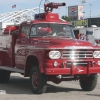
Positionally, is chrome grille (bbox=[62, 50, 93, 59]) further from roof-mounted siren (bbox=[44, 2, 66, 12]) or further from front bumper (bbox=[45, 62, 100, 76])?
roof-mounted siren (bbox=[44, 2, 66, 12])

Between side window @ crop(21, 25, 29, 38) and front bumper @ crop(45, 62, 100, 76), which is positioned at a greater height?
side window @ crop(21, 25, 29, 38)

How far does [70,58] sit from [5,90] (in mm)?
2707

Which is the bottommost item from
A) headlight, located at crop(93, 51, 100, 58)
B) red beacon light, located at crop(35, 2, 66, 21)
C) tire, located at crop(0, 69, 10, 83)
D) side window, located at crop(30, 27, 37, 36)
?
tire, located at crop(0, 69, 10, 83)

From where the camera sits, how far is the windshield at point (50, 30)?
11172 millimetres

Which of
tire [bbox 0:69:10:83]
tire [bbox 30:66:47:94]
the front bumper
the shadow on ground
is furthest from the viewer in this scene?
tire [bbox 0:69:10:83]

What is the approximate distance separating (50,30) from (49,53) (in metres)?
1.88

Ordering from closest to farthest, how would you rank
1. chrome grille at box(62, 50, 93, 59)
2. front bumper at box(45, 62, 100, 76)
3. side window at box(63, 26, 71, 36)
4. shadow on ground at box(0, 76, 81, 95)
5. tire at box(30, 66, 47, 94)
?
front bumper at box(45, 62, 100, 76) < chrome grille at box(62, 50, 93, 59) < tire at box(30, 66, 47, 94) < shadow on ground at box(0, 76, 81, 95) < side window at box(63, 26, 71, 36)

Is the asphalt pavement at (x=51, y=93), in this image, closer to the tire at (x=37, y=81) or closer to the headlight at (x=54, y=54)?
the tire at (x=37, y=81)

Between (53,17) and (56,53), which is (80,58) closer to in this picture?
(56,53)

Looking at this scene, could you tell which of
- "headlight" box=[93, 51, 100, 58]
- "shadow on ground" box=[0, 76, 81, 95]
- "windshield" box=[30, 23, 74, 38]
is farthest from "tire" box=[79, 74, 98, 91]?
"windshield" box=[30, 23, 74, 38]

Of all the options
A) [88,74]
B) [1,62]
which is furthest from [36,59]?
[1,62]

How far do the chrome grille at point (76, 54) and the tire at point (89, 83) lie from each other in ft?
3.26

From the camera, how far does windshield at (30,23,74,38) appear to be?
1117 cm

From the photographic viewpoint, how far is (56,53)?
9.68 metres
